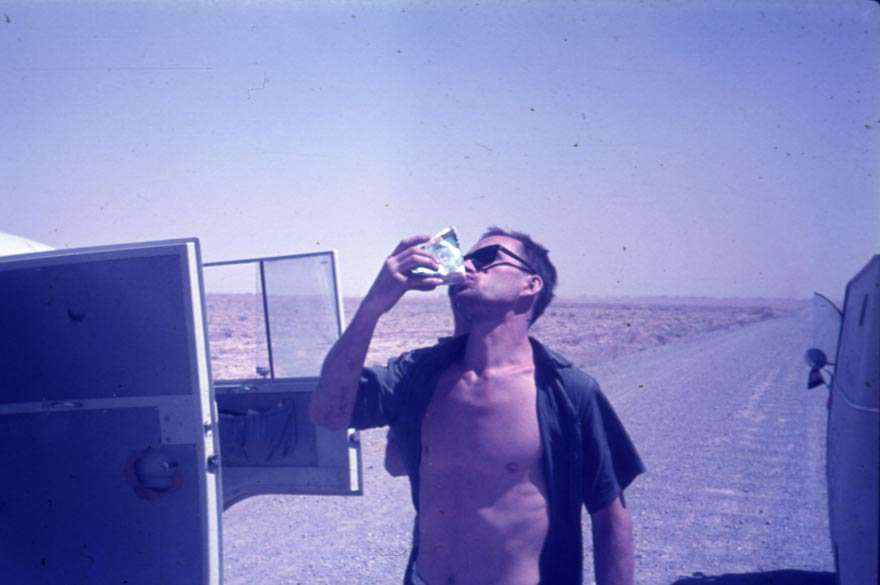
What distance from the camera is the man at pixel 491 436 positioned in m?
2.32

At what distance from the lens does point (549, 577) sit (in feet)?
7.58

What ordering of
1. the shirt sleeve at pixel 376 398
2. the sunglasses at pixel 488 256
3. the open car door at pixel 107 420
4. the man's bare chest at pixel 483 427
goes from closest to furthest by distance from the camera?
the man's bare chest at pixel 483 427, the shirt sleeve at pixel 376 398, the sunglasses at pixel 488 256, the open car door at pixel 107 420

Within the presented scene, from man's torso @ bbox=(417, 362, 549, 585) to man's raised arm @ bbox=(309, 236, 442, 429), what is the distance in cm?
30

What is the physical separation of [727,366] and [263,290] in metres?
16.1

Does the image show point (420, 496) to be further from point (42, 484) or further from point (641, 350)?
point (641, 350)

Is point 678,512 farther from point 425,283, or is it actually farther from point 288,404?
point 425,283

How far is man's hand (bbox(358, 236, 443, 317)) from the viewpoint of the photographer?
2355mm

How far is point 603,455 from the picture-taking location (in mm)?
2326

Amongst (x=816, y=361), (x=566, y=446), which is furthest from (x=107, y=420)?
(x=816, y=361)

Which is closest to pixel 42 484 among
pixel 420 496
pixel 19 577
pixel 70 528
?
pixel 70 528

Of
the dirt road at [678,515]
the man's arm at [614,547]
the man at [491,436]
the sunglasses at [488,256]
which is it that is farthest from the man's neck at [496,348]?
the dirt road at [678,515]

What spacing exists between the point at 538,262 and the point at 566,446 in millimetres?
750

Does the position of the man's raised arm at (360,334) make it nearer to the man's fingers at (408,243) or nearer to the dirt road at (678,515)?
the man's fingers at (408,243)

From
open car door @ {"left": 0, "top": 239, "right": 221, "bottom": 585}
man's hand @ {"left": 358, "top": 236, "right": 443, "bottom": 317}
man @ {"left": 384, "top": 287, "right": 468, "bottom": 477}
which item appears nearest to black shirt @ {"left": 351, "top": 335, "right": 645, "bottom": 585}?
man @ {"left": 384, "top": 287, "right": 468, "bottom": 477}
